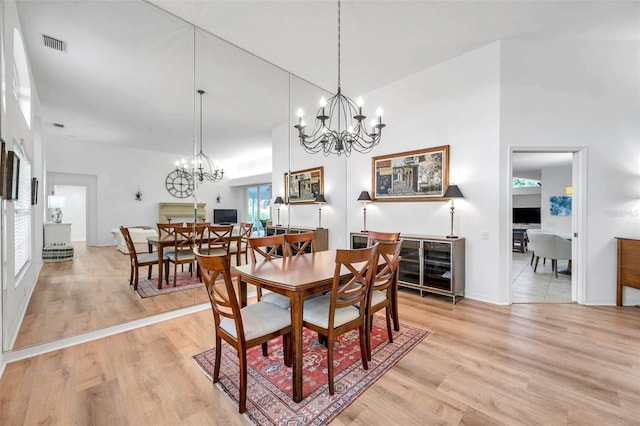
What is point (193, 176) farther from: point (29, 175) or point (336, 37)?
point (336, 37)

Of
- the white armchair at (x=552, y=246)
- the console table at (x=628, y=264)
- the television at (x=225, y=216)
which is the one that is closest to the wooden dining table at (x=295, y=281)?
the television at (x=225, y=216)

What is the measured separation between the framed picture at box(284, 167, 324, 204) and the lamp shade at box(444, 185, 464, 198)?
2.34 m

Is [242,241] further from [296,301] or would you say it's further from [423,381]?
[423,381]

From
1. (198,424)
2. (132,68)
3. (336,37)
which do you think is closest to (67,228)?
(132,68)

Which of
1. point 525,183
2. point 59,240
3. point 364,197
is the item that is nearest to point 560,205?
point 525,183

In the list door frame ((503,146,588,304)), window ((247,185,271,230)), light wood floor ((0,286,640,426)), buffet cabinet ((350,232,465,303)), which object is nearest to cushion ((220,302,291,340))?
light wood floor ((0,286,640,426))

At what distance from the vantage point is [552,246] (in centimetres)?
488

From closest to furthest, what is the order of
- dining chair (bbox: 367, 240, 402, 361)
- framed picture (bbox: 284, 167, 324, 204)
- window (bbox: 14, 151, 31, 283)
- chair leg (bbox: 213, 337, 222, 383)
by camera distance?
chair leg (bbox: 213, 337, 222, 383), dining chair (bbox: 367, 240, 402, 361), window (bbox: 14, 151, 31, 283), framed picture (bbox: 284, 167, 324, 204)

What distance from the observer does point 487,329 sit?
9.15 feet

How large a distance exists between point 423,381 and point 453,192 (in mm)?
2474

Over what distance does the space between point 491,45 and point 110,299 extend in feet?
18.1

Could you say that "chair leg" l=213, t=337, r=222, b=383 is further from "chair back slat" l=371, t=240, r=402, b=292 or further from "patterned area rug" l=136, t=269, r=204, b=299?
"patterned area rug" l=136, t=269, r=204, b=299

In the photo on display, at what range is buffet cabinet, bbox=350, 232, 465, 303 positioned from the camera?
3.54 m

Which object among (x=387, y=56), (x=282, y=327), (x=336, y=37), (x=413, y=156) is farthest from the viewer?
(x=413, y=156)
